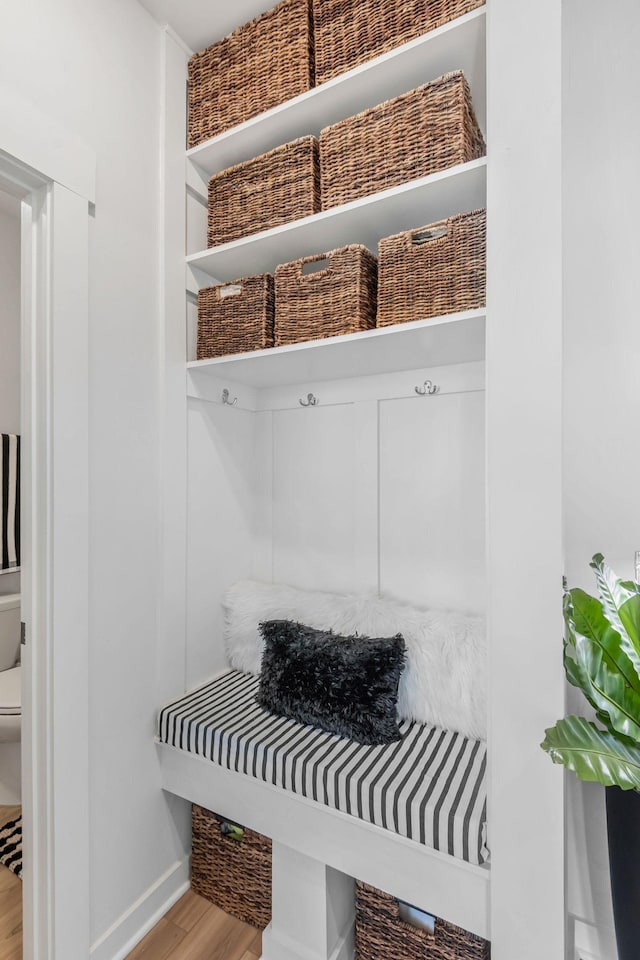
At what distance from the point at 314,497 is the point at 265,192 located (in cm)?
102

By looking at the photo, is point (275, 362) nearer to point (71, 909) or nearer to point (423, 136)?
point (423, 136)

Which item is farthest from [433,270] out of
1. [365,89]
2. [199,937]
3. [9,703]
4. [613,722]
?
[9,703]

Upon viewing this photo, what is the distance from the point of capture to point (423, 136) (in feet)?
4.00

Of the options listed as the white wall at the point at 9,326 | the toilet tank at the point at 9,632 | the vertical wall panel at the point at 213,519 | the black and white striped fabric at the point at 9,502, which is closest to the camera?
the vertical wall panel at the point at 213,519

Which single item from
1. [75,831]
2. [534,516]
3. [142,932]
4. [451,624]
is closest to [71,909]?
[75,831]

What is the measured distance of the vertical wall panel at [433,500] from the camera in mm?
1531

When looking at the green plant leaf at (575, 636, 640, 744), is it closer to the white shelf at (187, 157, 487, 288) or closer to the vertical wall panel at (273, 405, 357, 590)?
the vertical wall panel at (273, 405, 357, 590)

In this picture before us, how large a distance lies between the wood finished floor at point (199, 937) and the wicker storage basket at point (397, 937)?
0.34 metres

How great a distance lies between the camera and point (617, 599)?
1022 mm

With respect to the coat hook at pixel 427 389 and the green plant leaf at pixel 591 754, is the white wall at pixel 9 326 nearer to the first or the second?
the coat hook at pixel 427 389

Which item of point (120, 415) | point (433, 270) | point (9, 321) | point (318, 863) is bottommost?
point (318, 863)

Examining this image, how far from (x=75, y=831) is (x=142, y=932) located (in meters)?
0.48

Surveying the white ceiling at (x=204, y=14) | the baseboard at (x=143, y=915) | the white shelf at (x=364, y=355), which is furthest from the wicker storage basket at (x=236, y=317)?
the baseboard at (x=143, y=915)

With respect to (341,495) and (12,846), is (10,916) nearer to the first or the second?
(12,846)
